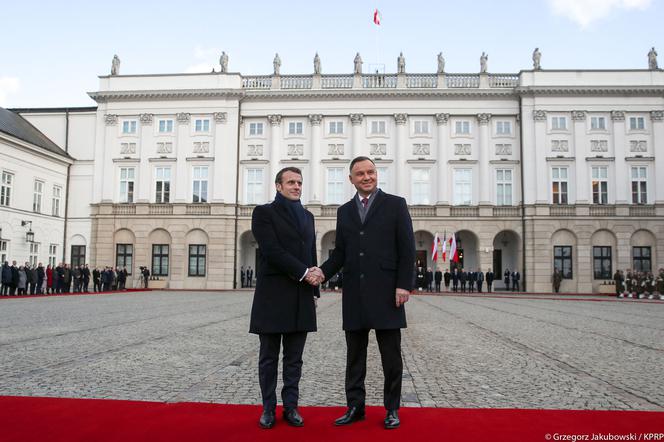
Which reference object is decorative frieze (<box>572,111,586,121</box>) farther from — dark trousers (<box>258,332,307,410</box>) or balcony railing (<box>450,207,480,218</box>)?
dark trousers (<box>258,332,307,410</box>)

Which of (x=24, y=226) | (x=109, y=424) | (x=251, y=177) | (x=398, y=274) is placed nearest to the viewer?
(x=109, y=424)

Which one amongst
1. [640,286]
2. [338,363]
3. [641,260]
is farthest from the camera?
[641,260]

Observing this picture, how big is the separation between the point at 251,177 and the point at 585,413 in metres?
36.3

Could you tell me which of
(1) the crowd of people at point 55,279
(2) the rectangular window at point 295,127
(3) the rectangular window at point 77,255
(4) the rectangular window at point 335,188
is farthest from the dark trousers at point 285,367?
(3) the rectangular window at point 77,255

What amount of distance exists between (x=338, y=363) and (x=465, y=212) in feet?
105

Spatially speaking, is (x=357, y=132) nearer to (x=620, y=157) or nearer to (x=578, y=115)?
(x=578, y=115)

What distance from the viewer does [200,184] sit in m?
39.8

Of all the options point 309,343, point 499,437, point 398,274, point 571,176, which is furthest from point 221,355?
point 571,176

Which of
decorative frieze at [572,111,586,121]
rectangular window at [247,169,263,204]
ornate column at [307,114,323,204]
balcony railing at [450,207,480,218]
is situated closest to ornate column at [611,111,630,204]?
decorative frieze at [572,111,586,121]

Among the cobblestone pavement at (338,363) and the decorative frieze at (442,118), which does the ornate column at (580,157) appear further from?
the cobblestone pavement at (338,363)

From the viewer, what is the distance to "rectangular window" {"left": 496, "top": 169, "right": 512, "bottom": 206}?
128 ft

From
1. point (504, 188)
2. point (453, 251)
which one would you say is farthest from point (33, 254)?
point (504, 188)

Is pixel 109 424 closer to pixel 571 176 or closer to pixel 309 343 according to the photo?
pixel 309 343

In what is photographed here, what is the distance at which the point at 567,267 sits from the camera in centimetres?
3753
